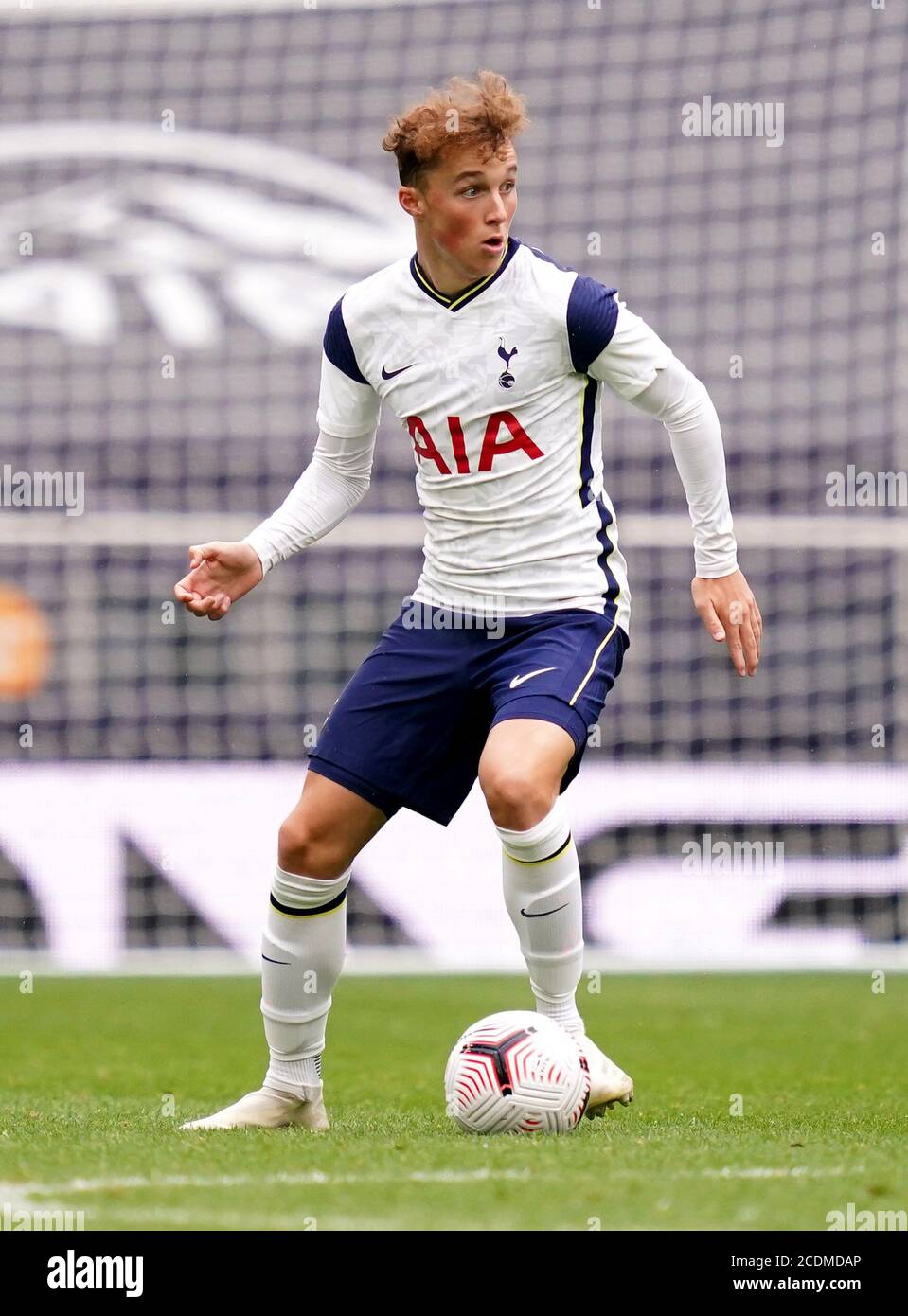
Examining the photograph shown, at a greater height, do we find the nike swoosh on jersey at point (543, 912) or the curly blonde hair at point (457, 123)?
the curly blonde hair at point (457, 123)

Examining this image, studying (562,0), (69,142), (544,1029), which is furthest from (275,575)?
(544,1029)

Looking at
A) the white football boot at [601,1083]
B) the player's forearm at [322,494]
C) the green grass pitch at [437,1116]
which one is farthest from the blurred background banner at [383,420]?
the white football boot at [601,1083]

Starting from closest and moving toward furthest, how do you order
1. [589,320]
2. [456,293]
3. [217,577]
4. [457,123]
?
[457,123], [589,320], [456,293], [217,577]

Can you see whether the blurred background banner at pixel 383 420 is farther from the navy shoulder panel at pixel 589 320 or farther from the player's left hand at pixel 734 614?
the navy shoulder panel at pixel 589 320

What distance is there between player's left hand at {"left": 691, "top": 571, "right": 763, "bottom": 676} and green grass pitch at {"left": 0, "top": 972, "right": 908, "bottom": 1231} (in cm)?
114

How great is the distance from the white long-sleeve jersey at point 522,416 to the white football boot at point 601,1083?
1.07 m

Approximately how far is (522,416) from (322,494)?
0.70 m

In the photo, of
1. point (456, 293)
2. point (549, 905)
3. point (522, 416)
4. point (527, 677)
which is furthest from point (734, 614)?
point (456, 293)

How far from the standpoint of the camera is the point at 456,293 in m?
4.52

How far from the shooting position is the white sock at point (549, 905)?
430 centimetres

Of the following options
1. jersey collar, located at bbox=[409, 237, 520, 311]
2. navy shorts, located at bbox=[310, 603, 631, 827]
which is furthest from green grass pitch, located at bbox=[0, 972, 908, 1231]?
jersey collar, located at bbox=[409, 237, 520, 311]

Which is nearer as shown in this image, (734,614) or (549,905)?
(549,905)

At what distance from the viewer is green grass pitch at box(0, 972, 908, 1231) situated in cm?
312

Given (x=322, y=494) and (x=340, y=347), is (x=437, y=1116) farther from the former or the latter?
(x=340, y=347)
